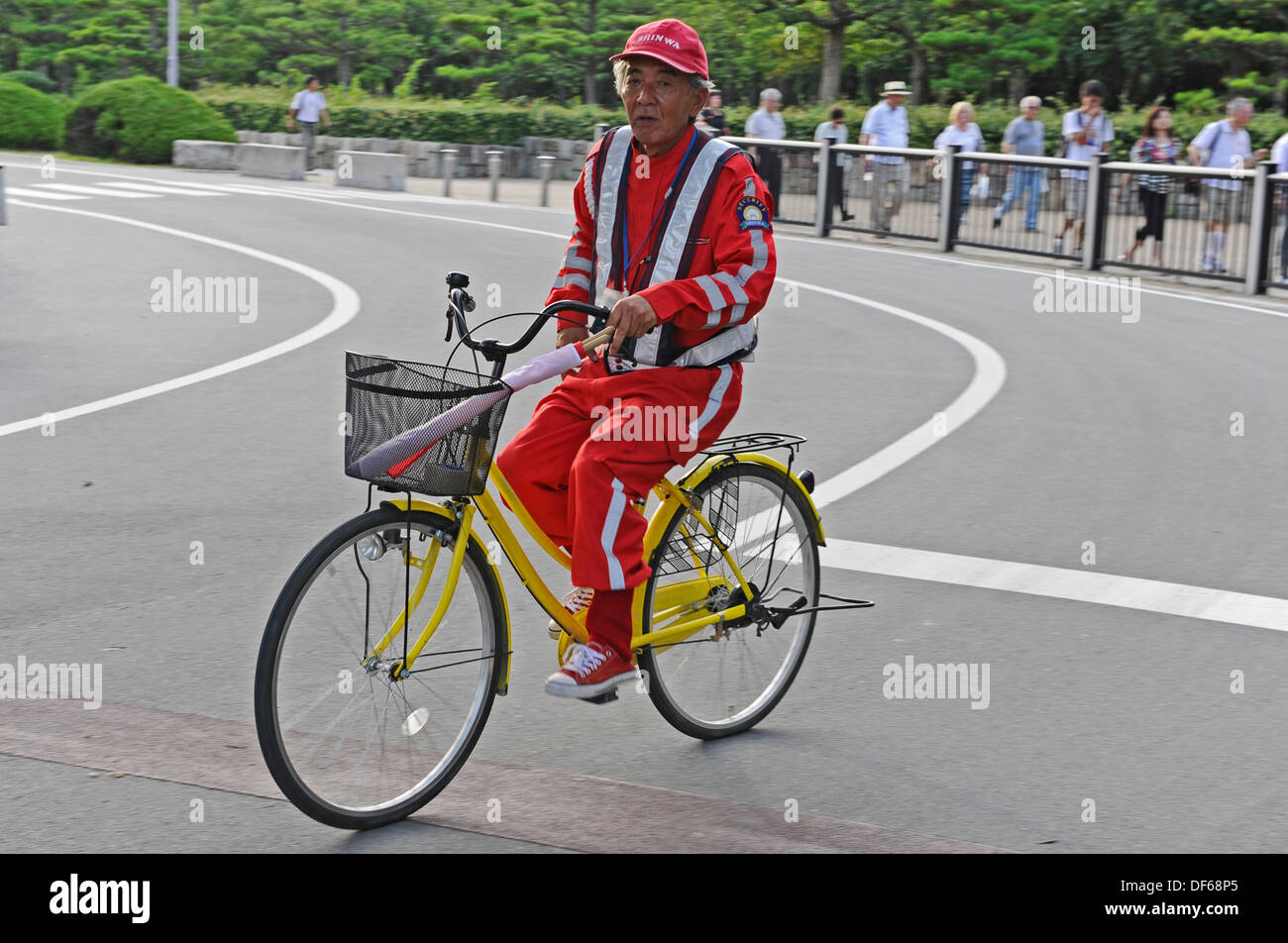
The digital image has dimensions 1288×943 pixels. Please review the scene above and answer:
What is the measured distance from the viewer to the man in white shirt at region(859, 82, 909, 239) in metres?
21.8

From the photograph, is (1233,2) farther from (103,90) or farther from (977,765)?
(977,765)

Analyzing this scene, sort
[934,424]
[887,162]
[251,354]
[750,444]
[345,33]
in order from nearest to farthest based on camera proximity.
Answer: [750,444]
[934,424]
[251,354]
[887,162]
[345,33]

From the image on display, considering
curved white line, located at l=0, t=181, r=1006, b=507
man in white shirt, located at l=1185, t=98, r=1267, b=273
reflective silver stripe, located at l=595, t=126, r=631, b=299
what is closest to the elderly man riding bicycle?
reflective silver stripe, located at l=595, t=126, r=631, b=299

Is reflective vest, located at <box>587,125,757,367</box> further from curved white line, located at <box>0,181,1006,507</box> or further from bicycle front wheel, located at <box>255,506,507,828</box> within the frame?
curved white line, located at <box>0,181,1006,507</box>

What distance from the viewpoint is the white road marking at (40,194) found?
24.3 m

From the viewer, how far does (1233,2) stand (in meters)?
38.4

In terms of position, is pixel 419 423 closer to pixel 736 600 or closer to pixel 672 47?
pixel 672 47

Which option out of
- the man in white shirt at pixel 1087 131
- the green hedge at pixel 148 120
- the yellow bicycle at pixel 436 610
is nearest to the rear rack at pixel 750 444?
the yellow bicycle at pixel 436 610

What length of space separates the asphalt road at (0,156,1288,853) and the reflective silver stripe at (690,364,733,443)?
955 mm

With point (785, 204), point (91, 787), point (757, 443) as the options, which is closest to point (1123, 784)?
point (757, 443)

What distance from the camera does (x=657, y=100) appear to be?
15.4 ft

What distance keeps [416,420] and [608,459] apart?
61 cm

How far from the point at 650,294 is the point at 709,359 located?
379 millimetres

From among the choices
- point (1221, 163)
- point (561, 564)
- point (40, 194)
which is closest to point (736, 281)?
point (561, 564)
